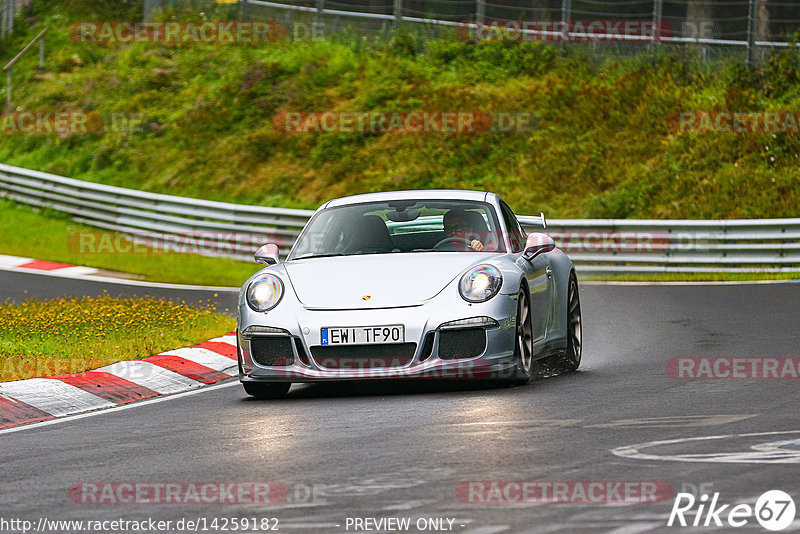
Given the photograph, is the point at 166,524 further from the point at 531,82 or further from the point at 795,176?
the point at 531,82

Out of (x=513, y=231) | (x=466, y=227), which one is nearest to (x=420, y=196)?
(x=466, y=227)

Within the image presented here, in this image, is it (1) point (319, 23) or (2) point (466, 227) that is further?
(1) point (319, 23)

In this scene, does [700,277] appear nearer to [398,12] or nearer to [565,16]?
[565,16]

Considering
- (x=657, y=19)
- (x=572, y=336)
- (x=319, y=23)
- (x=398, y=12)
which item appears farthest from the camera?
(x=319, y=23)

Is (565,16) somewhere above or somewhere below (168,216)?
above

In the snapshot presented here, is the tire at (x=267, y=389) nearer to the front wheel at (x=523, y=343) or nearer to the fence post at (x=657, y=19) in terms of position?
the front wheel at (x=523, y=343)

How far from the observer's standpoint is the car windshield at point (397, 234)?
978 cm

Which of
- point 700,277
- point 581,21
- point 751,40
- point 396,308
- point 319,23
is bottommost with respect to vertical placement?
point 700,277

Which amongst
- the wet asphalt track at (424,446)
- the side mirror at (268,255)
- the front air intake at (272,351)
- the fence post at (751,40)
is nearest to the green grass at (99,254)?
the side mirror at (268,255)

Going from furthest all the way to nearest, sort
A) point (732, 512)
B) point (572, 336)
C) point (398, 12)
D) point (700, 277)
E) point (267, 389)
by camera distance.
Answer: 1. point (398, 12)
2. point (700, 277)
3. point (572, 336)
4. point (267, 389)
5. point (732, 512)

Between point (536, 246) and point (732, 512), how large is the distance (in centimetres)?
469

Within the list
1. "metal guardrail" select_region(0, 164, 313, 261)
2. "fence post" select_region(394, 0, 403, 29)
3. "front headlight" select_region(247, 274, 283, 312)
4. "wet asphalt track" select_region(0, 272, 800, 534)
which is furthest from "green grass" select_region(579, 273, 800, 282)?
"fence post" select_region(394, 0, 403, 29)

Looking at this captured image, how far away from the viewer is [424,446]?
684 cm

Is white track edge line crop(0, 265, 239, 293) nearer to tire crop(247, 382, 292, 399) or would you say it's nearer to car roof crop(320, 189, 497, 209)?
car roof crop(320, 189, 497, 209)
